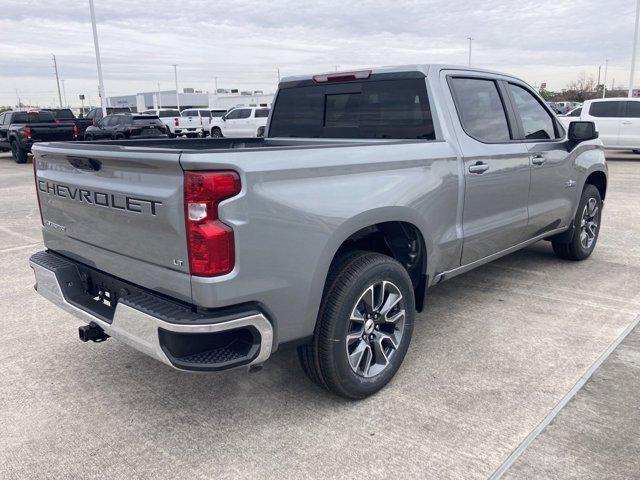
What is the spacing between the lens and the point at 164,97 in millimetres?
84500

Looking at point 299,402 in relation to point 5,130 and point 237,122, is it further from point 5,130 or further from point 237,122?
Result: point 237,122

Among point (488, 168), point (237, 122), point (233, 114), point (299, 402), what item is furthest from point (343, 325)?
point (233, 114)

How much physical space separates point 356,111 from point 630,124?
15513 mm

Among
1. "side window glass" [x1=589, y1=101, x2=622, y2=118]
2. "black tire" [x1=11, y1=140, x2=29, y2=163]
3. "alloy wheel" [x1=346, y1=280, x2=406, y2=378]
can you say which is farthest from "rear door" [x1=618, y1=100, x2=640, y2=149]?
"black tire" [x1=11, y1=140, x2=29, y2=163]

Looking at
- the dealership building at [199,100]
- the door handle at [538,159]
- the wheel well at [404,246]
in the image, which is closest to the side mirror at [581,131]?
the door handle at [538,159]

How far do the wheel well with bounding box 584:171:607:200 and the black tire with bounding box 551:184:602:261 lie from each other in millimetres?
81

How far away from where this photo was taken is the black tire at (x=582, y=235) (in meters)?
5.65

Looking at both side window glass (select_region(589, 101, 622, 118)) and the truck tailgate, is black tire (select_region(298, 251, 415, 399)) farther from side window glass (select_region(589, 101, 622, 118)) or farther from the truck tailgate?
side window glass (select_region(589, 101, 622, 118))

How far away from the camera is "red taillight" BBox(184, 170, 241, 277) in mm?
2383

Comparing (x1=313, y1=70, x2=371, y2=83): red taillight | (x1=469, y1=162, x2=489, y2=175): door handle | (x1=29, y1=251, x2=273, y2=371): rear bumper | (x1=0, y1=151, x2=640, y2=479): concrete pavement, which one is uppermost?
(x1=313, y1=70, x2=371, y2=83): red taillight

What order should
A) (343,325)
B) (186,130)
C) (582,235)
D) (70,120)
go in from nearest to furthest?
(343,325), (582,235), (70,120), (186,130)

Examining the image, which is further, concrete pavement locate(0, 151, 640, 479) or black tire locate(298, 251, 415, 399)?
black tire locate(298, 251, 415, 399)

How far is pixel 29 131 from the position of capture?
A: 59.0 feet

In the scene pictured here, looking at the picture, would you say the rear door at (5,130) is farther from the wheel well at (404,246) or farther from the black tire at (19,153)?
the wheel well at (404,246)
